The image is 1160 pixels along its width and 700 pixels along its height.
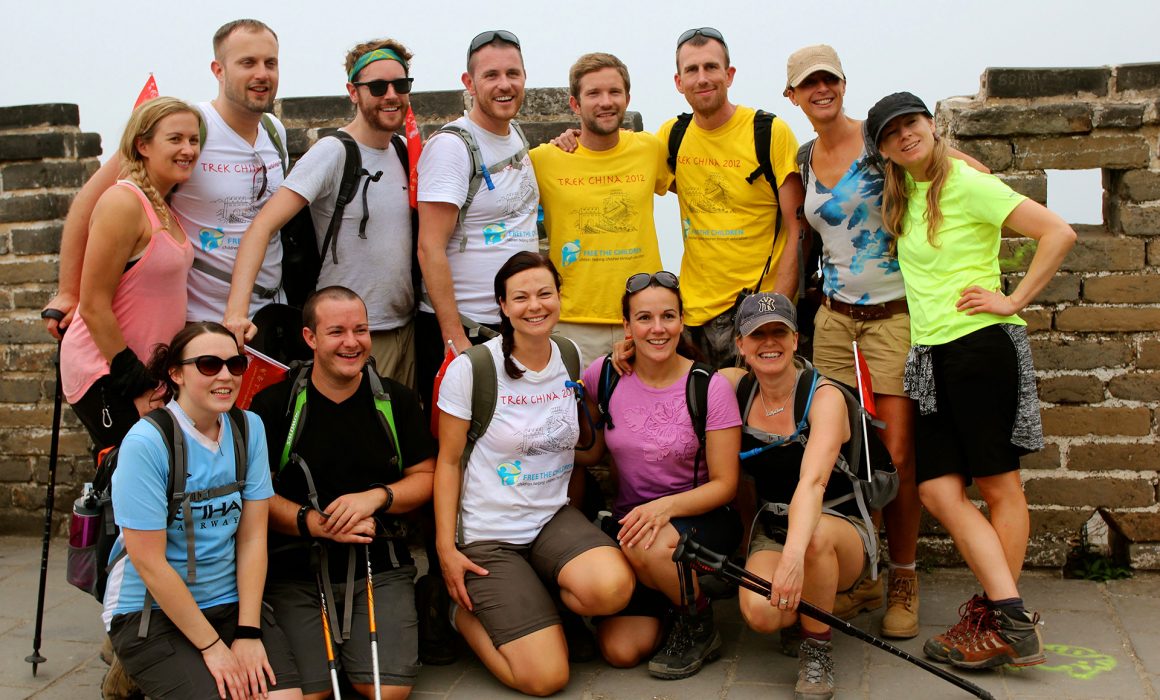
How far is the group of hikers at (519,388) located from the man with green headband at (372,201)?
0.04 feet

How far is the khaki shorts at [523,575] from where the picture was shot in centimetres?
402

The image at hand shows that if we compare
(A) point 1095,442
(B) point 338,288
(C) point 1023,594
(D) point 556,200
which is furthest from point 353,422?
(A) point 1095,442

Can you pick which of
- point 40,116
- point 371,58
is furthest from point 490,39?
point 40,116

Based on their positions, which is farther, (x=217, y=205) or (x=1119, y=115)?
(x=1119, y=115)

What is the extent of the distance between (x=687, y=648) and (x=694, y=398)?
912mm

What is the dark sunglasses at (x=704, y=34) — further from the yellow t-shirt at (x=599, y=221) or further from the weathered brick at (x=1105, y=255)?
the weathered brick at (x=1105, y=255)

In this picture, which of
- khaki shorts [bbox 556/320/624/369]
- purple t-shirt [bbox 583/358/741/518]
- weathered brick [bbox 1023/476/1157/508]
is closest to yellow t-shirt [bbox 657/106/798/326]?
khaki shorts [bbox 556/320/624/369]

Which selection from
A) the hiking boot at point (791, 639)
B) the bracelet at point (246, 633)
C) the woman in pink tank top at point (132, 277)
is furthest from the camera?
the hiking boot at point (791, 639)

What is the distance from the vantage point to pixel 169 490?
354 cm

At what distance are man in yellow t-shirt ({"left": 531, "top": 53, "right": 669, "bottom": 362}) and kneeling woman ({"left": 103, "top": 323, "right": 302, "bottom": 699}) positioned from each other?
59.7 inches

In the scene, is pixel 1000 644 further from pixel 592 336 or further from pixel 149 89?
pixel 149 89

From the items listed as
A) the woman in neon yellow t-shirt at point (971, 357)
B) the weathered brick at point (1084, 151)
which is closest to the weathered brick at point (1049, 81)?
the weathered brick at point (1084, 151)

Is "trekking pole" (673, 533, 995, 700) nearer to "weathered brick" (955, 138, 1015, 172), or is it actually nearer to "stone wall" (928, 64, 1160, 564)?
"stone wall" (928, 64, 1160, 564)

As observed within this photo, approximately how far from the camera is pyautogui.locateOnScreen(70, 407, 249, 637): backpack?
11.7 ft
